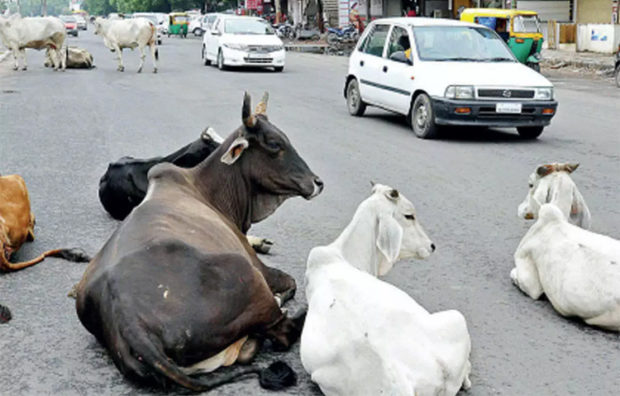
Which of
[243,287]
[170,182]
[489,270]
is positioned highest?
[170,182]

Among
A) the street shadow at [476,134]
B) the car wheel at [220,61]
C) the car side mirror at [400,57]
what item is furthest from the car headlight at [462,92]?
the car wheel at [220,61]

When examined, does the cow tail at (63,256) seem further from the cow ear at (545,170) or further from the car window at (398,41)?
the car window at (398,41)

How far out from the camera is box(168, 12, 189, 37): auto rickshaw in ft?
214

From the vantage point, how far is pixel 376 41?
15.7m

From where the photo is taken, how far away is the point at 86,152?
12477 millimetres

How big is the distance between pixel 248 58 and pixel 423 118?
14851 millimetres

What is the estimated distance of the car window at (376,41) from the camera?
1550 centimetres

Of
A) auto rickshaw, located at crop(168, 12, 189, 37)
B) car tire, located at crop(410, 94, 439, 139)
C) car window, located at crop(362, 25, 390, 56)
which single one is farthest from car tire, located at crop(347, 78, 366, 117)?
auto rickshaw, located at crop(168, 12, 189, 37)

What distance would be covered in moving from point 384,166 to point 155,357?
728cm

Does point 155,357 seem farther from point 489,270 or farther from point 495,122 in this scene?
point 495,122

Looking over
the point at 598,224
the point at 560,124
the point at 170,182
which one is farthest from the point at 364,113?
the point at 170,182

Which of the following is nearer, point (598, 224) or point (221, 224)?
point (221, 224)

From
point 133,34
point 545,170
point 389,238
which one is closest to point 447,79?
point 545,170

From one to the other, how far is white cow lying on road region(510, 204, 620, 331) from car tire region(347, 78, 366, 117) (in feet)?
34.3
